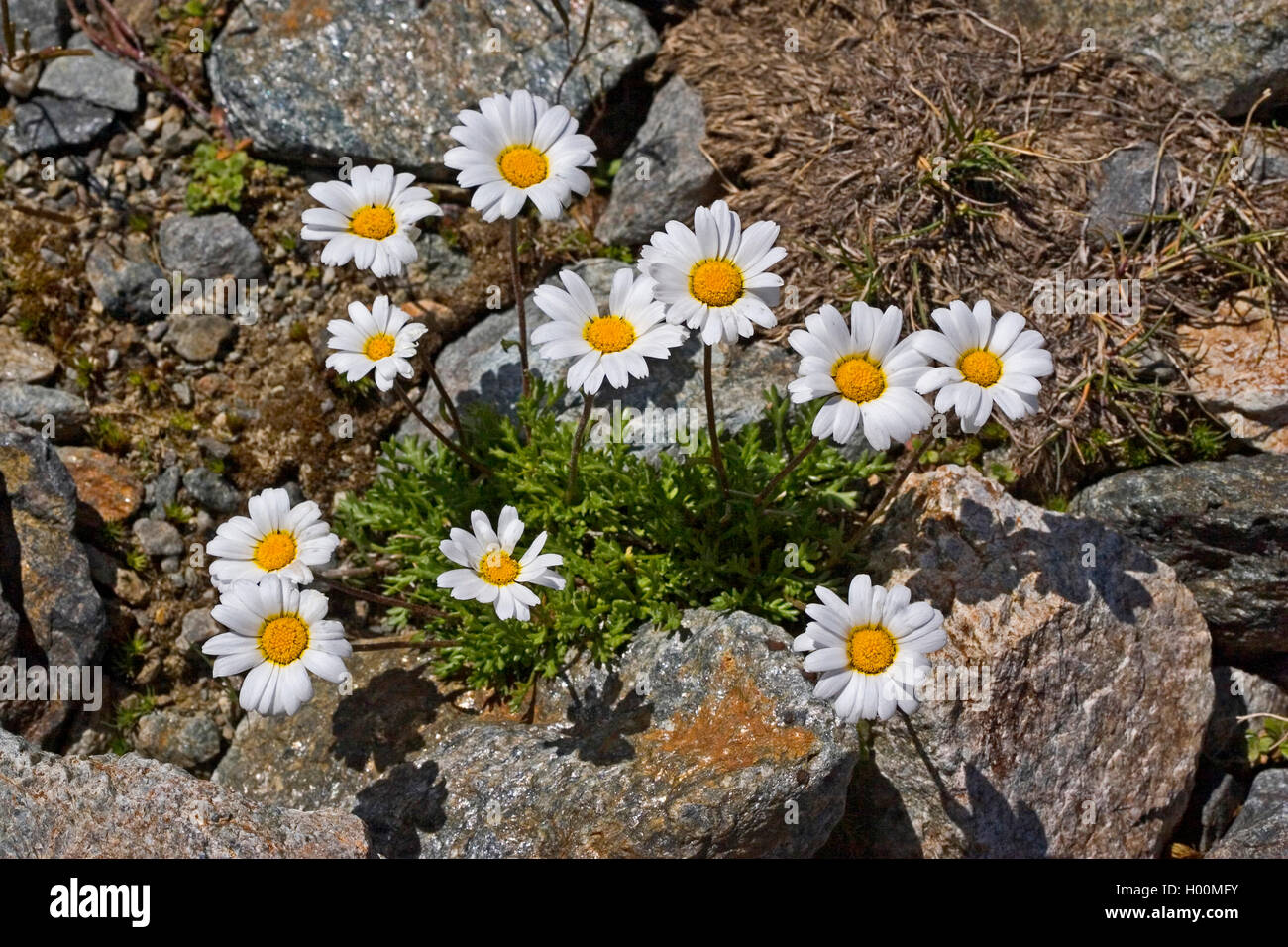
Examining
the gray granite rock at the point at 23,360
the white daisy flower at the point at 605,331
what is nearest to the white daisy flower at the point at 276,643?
the white daisy flower at the point at 605,331

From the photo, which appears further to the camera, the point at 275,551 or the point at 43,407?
the point at 43,407

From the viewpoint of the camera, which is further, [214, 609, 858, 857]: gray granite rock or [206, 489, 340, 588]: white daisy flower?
[206, 489, 340, 588]: white daisy flower

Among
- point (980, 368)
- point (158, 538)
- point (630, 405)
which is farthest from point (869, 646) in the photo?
→ point (158, 538)

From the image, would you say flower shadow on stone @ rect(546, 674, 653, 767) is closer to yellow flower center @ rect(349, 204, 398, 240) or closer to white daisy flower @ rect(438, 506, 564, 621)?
white daisy flower @ rect(438, 506, 564, 621)

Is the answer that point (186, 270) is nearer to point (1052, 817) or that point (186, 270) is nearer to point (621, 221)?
point (621, 221)

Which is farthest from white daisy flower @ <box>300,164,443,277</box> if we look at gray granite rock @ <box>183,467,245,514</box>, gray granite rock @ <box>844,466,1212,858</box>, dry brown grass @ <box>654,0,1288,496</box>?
gray granite rock @ <box>844,466,1212,858</box>

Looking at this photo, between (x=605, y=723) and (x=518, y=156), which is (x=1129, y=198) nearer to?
(x=518, y=156)
